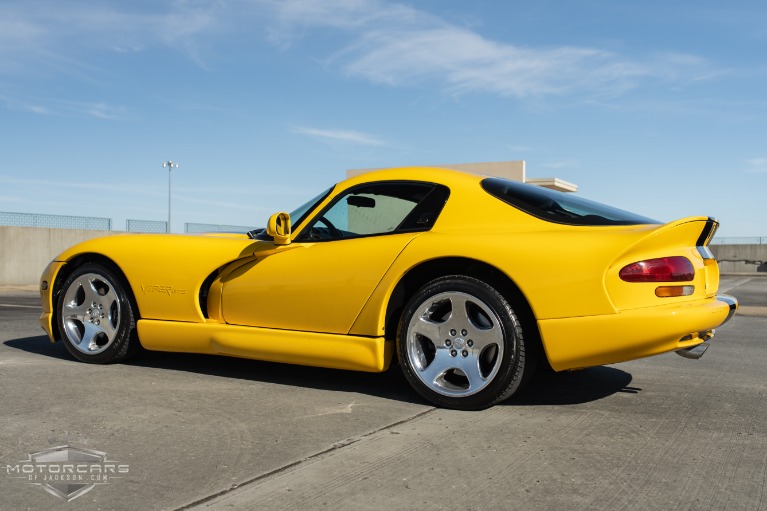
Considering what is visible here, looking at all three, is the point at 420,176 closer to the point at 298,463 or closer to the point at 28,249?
the point at 298,463

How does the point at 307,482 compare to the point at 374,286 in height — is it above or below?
below

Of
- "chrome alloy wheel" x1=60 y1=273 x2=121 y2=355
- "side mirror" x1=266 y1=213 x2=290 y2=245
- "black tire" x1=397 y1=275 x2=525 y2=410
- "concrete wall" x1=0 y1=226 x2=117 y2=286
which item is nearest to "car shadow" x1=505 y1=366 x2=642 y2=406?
"black tire" x1=397 y1=275 x2=525 y2=410

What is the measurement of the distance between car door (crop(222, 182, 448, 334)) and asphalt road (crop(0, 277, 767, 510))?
46 centimetres

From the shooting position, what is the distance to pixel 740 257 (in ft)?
153

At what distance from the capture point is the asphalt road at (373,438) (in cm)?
269

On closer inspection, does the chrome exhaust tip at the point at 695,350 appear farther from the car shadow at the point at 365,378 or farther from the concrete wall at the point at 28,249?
the concrete wall at the point at 28,249

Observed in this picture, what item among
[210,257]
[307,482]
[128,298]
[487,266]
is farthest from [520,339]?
[128,298]

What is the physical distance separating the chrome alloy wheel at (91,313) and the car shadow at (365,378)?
25cm

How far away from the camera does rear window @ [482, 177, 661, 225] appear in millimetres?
4215

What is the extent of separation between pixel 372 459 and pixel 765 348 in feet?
17.4

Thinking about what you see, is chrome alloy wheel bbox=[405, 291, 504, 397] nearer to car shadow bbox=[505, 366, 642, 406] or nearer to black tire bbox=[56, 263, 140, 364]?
car shadow bbox=[505, 366, 642, 406]

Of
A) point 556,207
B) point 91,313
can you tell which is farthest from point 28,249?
point 556,207

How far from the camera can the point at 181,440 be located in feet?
11.1

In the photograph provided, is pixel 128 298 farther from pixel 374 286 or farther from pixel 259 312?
pixel 374 286
